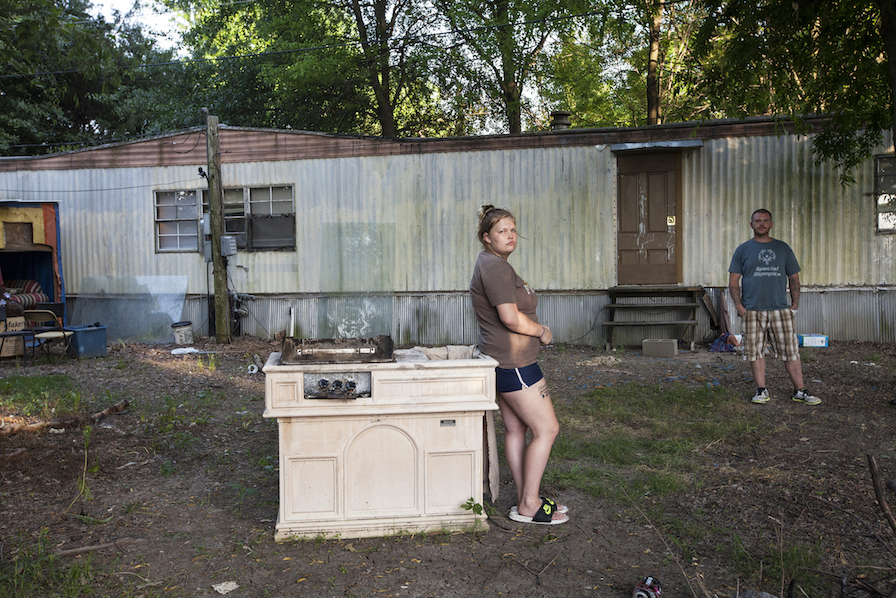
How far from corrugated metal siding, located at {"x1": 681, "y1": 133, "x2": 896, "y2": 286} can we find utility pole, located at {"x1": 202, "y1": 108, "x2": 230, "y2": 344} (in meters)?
7.53

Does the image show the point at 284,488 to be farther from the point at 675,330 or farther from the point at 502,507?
the point at 675,330

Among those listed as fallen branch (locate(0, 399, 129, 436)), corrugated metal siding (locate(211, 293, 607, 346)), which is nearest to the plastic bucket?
corrugated metal siding (locate(211, 293, 607, 346))

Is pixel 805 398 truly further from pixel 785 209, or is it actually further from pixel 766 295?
pixel 785 209

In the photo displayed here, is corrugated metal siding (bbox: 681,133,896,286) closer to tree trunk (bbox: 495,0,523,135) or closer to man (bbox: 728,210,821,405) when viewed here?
man (bbox: 728,210,821,405)

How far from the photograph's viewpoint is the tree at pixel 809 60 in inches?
277

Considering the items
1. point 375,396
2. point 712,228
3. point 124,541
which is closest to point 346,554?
point 375,396

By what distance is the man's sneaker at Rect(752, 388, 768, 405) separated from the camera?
22.0ft

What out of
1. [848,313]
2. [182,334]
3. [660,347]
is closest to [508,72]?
[660,347]

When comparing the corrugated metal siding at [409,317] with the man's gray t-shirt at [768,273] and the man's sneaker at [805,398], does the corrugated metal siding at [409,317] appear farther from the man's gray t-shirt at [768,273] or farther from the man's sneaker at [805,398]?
the man's gray t-shirt at [768,273]

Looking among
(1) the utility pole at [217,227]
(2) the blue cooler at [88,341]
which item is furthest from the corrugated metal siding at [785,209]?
(2) the blue cooler at [88,341]

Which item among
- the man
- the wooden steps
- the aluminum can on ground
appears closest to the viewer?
the aluminum can on ground

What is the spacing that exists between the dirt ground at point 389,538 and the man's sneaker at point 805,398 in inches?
3.5

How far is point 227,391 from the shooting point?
8.28 meters

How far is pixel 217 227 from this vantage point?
1174cm
